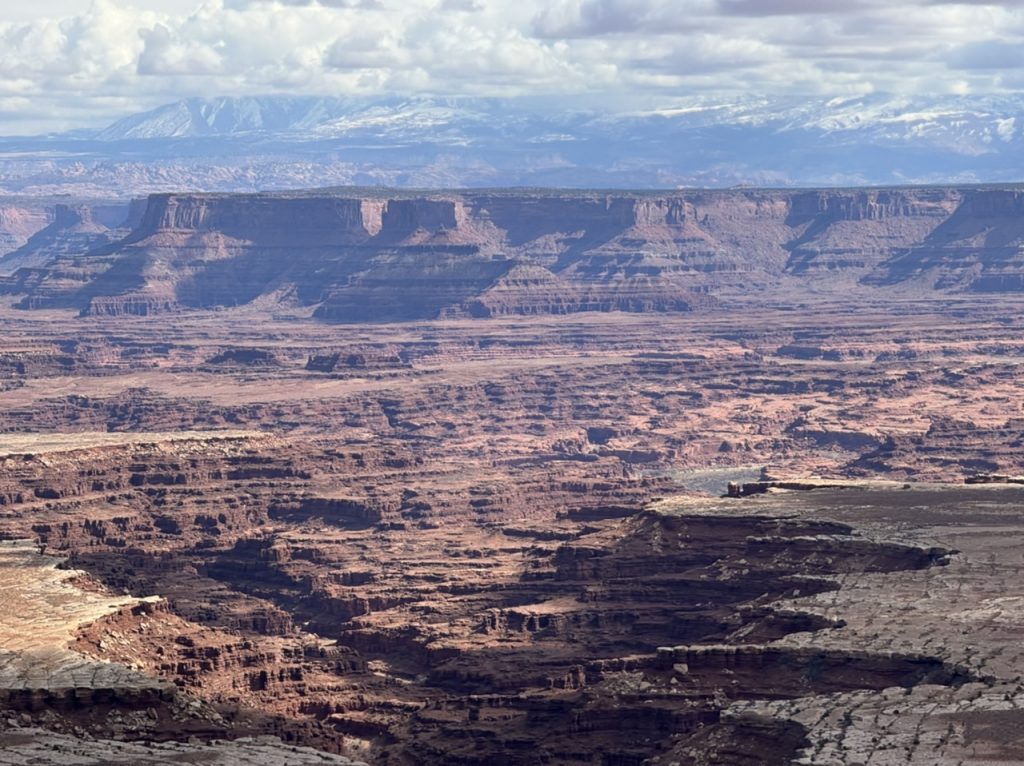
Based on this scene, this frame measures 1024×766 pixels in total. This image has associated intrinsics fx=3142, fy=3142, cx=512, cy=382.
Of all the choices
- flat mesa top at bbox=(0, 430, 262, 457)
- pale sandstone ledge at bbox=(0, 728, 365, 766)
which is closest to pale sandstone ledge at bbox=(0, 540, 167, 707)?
pale sandstone ledge at bbox=(0, 728, 365, 766)

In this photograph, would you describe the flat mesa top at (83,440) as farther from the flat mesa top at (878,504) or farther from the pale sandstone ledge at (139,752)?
the pale sandstone ledge at (139,752)

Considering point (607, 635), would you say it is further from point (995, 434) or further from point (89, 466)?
point (995, 434)

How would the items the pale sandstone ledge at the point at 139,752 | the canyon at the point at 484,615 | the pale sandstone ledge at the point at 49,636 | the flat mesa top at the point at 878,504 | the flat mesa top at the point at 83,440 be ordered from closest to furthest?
Answer: the pale sandstone ledge at the point at 139,752 < the canyon at the point at 484,615 < the pale sandstone ledge at the point at 49,636 < the flat mesa top at the point at 878,504 < the flat mesa top at the point at 83,440

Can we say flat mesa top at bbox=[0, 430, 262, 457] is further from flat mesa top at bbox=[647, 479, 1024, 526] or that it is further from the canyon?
flat mesa top at bbox=[647, 479, 1024, 526]

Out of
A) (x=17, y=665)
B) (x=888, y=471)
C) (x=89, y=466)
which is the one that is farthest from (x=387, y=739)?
(x=888, y=471)

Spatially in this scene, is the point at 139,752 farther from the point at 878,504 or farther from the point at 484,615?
the point at 878,504

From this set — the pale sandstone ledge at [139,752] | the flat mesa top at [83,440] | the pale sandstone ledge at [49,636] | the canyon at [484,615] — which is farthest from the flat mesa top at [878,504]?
Result: the flat mesa top at [83,440]

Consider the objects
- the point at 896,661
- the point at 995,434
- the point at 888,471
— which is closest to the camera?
the point at 896,661

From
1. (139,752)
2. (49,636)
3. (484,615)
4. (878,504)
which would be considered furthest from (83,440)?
(139,752)
